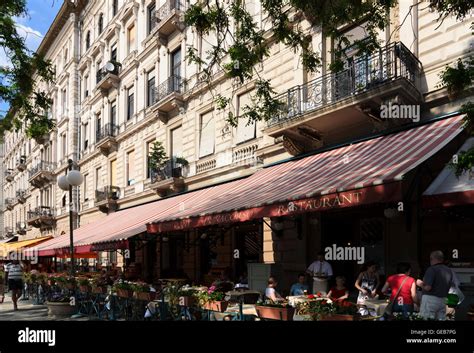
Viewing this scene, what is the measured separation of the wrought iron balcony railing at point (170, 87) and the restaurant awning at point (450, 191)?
43.8 feet

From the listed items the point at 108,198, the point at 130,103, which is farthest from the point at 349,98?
the point at 108,198

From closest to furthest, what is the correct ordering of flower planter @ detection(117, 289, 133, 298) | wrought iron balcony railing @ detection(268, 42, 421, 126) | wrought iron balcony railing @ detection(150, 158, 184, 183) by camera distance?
wrought iron balcony railing @ detection(268, 42, 421, 126), flower planter @ detection(117, 289, 133, 298), wrought iron balcony railing @ detection(150, 158, 184, 183)

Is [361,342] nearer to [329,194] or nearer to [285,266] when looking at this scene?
[329,194]

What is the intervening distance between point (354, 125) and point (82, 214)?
23363 mm

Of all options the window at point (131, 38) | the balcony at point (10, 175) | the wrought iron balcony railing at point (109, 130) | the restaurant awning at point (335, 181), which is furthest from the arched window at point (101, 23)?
the balcony at point (10, 175)

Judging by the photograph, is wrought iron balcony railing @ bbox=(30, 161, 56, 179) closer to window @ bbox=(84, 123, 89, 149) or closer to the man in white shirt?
window @ bbox=(84, 123, 89, 149)

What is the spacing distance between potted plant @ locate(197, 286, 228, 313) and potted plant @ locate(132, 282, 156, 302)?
207cm

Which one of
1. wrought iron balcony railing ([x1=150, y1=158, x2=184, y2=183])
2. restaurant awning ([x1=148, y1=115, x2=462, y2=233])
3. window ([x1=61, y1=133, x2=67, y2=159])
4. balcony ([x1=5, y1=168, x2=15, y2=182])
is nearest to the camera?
restaurant awning ([x1=148, y1=115, x2=462, y2=233])

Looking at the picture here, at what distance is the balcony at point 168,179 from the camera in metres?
19.8

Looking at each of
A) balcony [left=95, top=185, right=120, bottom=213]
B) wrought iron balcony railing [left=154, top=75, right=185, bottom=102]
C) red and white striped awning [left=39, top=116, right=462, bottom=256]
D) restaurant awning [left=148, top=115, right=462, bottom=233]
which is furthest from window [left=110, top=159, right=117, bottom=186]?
restaurant awning [left=148, top=115, right=462, bottom=233]

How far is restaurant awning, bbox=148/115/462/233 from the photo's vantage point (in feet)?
27.3

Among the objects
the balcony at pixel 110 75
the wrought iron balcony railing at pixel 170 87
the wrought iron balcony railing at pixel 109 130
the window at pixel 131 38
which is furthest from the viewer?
the wrought iron balcony railing at pixel 109 130

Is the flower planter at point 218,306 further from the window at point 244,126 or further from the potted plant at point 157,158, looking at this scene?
the potted plant at point 157,158

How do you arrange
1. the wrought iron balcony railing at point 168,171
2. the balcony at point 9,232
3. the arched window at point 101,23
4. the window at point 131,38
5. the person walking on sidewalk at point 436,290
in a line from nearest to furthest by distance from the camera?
1. the person walking on sidewalk at point 436,290
2. the wrought iron balcony railing at point 168,171
3. the window at point 131,38
4. the arched window at point 101,23
5. the balcony at point 9,232
